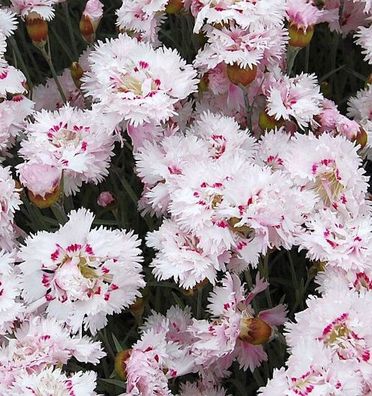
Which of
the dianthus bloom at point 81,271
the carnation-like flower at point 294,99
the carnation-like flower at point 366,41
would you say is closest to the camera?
the dianthus bloom at point 81,271

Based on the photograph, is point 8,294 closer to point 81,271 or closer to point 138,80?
point 81,271

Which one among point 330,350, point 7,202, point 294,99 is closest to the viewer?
point 330,350

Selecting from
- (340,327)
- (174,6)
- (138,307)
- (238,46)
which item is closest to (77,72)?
(174,6)

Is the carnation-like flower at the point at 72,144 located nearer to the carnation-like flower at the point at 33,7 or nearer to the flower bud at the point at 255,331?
the carnation-like flower at the point at 33,7

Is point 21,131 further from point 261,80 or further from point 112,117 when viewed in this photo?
point 261,80

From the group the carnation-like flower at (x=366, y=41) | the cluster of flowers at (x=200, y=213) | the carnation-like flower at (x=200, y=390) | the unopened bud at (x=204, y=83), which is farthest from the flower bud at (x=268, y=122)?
the carnation-like flower at (x=200, y=390)

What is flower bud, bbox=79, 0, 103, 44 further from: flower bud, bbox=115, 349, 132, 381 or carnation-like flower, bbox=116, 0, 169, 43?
flower bud, bbox=115, 349, 132, 381
